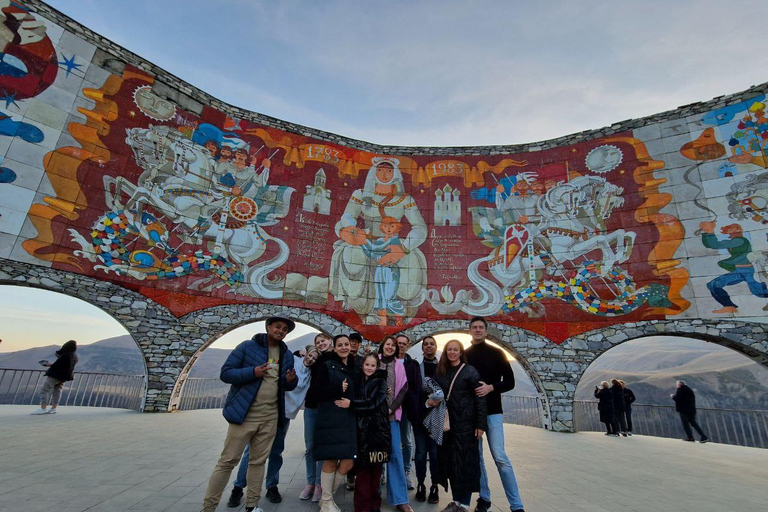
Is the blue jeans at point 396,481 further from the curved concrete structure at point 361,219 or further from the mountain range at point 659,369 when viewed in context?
the mountain range at point 659,369

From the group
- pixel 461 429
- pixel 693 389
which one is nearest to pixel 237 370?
pixel 461 429

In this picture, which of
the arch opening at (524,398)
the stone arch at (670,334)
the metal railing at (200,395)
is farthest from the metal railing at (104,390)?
the stone arch at (670,334)

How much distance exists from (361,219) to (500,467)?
1084 centimetres

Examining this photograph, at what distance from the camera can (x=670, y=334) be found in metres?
10.4

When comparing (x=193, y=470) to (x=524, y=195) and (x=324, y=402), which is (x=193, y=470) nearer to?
(x=324, y=402)

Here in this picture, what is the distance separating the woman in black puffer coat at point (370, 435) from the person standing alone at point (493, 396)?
102 centimetres

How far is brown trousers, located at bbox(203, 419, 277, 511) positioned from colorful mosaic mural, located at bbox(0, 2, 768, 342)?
8900 millimetres

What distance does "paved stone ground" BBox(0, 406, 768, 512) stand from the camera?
3561 mm

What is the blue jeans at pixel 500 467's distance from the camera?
133 inches

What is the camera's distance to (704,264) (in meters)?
10.6

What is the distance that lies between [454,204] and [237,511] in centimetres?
1210

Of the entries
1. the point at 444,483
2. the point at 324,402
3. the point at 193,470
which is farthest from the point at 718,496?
the point at 193,470

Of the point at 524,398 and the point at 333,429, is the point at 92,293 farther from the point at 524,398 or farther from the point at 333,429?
the point at 524,398

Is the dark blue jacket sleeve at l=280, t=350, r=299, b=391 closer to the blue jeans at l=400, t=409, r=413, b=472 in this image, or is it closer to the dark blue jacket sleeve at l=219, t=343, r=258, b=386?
the dark blue jacket sleeve at l=219, t=343, r=258, b=386
